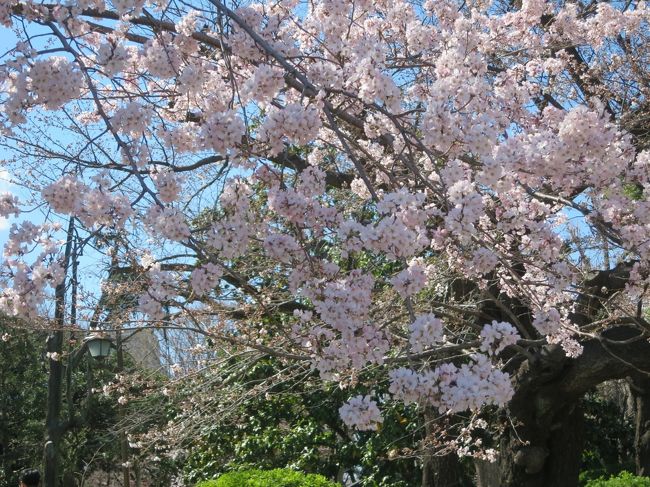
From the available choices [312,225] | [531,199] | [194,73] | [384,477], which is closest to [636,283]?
[531,199]

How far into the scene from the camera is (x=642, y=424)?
11188 mm

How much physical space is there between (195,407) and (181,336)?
27.8 feet

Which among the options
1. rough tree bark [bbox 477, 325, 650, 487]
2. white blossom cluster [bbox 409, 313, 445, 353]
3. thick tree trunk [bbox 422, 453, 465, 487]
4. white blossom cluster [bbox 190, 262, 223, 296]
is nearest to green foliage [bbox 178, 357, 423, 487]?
thick tree trunk [bbox 422, 453, 465, 487]

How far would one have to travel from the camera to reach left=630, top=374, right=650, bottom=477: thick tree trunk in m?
10.6

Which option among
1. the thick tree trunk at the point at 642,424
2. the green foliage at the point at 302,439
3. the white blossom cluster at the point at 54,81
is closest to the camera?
the white blossom cluster at the point at 54,81

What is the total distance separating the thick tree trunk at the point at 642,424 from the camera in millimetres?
10625

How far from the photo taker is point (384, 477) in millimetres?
9320

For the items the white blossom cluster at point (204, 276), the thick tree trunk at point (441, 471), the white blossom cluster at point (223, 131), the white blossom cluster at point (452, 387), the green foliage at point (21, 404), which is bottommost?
the white blossom cluster at point (452, 387)

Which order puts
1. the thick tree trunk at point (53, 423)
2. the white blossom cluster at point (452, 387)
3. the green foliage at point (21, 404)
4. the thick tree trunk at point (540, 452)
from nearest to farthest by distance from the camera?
the white blossom cluster at point (452, 387) → the thick tree trunk at point (540, 452) → the thick tree trunk at point (53, 423) → the green foliage at point (21, 404)

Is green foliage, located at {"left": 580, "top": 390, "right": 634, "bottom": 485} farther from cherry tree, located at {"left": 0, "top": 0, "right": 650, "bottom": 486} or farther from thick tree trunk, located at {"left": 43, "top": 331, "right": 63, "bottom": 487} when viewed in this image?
thick tree trunk, located at {"left": 43, "top": 331, "right": 63, "bottom": 487}

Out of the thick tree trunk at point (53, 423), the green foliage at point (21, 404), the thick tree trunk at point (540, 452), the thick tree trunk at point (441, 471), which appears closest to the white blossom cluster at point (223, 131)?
the thick tree trunk at point (540, 452)

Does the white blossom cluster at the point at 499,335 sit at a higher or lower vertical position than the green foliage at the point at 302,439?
lower

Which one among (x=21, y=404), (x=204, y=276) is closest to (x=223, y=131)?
(x=204, y=276)

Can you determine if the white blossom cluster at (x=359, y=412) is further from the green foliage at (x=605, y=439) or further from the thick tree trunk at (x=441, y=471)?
the green foliage at (x=605, y=439)
